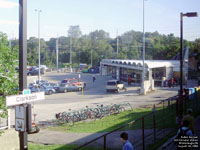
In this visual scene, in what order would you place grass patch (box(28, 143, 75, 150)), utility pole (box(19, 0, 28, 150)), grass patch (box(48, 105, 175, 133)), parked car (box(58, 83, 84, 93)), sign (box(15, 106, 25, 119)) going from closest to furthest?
sign (box(15, 106, 25, 119))
utility pole (box(19, 0, 28, 150))
grass patch (box(28, 143, 75, 150))
grass patch (box(48, 105, 175, 133))
parked car (box(58, 83, 84, 93))

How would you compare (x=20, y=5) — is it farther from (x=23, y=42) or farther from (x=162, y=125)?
(x=162, y=125)

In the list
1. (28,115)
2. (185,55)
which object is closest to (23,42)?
(28,115)

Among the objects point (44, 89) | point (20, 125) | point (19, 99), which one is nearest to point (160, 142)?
point (20, 125)

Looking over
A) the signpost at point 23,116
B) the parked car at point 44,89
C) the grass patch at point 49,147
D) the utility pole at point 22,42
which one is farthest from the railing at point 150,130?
the parked car at point 44,89

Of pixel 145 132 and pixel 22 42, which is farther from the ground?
pixel 22 42

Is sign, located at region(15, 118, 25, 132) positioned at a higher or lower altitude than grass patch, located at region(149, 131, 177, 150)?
higher

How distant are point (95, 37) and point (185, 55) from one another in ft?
404

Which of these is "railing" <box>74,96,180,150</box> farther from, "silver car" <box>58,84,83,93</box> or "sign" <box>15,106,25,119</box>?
"silver car" <box>58,84,83,93</box>

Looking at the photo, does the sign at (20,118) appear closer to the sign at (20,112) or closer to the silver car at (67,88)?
the sign at (20,112)

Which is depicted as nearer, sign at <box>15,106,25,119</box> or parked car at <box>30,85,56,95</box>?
sign at <box>15,106,25,119</box>

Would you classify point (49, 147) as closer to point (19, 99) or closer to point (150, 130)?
point (150, 130)

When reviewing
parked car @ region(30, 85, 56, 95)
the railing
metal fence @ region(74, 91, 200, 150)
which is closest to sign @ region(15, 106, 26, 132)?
metal fence @ region(74, 91, 200, 150)

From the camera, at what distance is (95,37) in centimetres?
16975

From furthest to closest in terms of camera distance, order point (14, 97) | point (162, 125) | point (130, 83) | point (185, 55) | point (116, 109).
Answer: point (185, 55) < point (130, 83) < point (116, 109) < point (162, 125) < point (14, 97)
